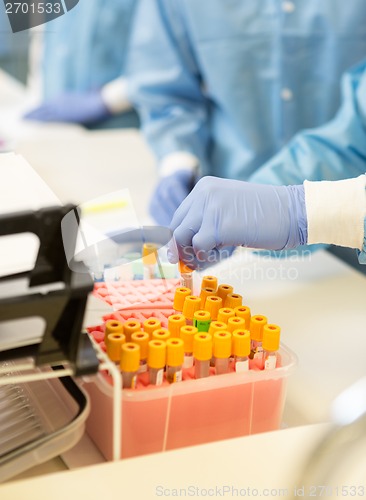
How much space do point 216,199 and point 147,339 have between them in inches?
9.3

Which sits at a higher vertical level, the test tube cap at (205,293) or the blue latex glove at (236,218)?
the blue latex glove at (236,218)

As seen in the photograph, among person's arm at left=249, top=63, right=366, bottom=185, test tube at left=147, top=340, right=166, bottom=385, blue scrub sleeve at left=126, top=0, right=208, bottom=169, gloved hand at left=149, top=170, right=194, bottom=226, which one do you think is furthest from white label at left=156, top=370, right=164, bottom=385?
blue scrub sleeve at left=126, top=0, right=208, bottom=169

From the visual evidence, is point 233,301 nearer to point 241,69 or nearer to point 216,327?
point 216,327

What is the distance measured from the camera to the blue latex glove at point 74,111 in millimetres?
2271

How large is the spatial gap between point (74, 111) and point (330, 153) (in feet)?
4.01

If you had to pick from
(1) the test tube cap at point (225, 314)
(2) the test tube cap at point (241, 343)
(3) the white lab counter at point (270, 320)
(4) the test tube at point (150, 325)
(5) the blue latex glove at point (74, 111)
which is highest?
(4) the test tube at point (150, 325)

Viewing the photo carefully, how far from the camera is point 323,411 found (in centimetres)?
89

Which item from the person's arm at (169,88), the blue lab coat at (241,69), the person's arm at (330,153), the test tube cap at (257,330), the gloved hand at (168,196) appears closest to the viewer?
the test tube cap at (257,330)

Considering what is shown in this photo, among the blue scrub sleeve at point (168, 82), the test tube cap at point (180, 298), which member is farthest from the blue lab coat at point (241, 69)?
Answer: the test tube cap at point (180, 298)

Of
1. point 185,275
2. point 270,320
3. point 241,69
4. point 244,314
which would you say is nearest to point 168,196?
point 241,69

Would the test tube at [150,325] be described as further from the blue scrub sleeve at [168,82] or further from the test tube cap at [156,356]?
the blue scrub sleeve at [168,82]

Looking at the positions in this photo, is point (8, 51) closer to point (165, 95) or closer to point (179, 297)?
point (165, 95)

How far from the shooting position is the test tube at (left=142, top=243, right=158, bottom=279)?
0.90m

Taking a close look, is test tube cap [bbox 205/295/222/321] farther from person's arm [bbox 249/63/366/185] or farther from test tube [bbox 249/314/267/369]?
person's arm [bbox 249/63/366/185]
